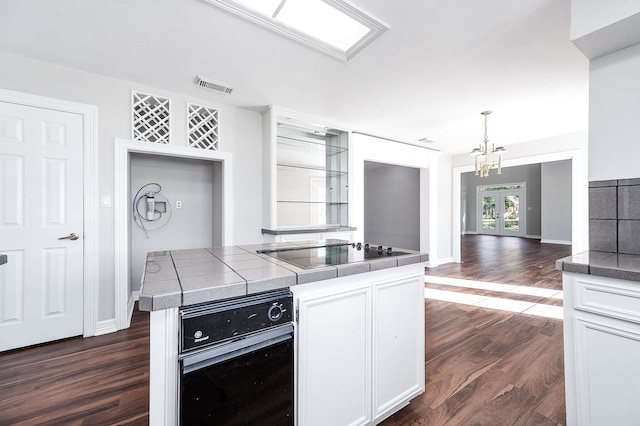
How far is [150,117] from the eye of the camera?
293 centimetres

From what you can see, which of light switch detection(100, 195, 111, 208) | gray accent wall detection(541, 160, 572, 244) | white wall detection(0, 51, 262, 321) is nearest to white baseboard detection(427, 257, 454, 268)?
white wall detection(0, 51, 262, 321)

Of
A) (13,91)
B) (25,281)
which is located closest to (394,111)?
(13,91)

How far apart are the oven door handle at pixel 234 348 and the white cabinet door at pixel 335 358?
0.34 ft

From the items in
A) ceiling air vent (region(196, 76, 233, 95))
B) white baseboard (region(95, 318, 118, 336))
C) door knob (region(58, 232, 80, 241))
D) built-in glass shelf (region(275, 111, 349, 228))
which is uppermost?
ceiling air vent (region(196, 76, 233, 95))

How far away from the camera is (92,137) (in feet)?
8.59

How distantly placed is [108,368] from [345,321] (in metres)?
1.92

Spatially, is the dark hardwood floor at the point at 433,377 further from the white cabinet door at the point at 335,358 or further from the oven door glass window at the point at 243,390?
the oven door glass window at the point at 243,390

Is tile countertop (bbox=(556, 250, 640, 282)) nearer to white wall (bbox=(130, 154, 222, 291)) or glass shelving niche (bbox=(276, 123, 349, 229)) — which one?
glass shelving niche (bbox=(276, 123, 349, 229))

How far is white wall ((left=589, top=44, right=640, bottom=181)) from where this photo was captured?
1.63m

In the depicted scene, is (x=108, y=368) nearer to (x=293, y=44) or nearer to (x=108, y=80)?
(x=108, y=80)

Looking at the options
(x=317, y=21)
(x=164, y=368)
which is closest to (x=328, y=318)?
(x=164, y=368)

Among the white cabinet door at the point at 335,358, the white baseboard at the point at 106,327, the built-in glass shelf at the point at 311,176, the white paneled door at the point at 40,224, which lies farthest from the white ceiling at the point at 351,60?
the white baseboard at the point at 106,327

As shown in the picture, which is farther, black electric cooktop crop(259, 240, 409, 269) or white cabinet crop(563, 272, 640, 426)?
black electric cooktop crop(259, 240, 409, 269)

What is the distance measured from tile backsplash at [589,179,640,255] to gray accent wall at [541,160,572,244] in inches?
374
